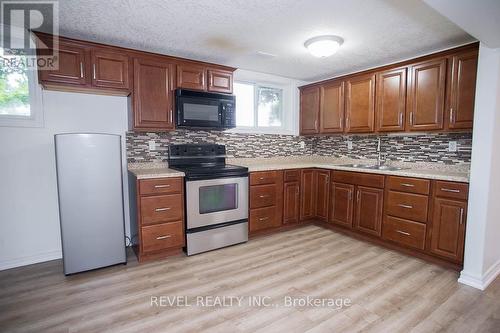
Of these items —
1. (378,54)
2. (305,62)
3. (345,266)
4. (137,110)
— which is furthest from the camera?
(305,62)

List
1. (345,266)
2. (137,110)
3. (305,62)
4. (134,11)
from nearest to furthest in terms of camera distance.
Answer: (134,11) → (345,266) → (137,110) → (305,62)

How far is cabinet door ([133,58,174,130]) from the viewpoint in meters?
2.74

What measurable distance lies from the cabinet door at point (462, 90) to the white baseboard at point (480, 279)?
137cm

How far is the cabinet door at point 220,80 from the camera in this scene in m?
3.15

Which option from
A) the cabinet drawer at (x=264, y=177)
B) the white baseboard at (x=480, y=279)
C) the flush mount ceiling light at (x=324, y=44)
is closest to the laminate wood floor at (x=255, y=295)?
the white baseboard at (x=480, y=279)

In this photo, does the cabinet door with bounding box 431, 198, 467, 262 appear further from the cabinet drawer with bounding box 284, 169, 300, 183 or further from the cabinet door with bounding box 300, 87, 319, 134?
the cabinet door with bounding box 300, 87, 319, 134

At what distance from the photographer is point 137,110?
9.02ft

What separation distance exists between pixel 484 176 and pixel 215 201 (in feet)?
8.35

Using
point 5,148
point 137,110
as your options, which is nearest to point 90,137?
point 137,110

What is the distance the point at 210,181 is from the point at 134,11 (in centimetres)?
170

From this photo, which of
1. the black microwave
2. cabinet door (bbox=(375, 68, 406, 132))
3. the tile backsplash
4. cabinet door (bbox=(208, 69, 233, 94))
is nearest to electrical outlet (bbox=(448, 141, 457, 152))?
the tile backsplash

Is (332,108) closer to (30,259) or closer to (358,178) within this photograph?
(358,178)

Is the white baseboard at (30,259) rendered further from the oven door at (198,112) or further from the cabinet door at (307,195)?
the cabinet door at (307,195)

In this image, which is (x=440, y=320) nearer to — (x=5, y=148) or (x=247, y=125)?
(x=247, y=125)
